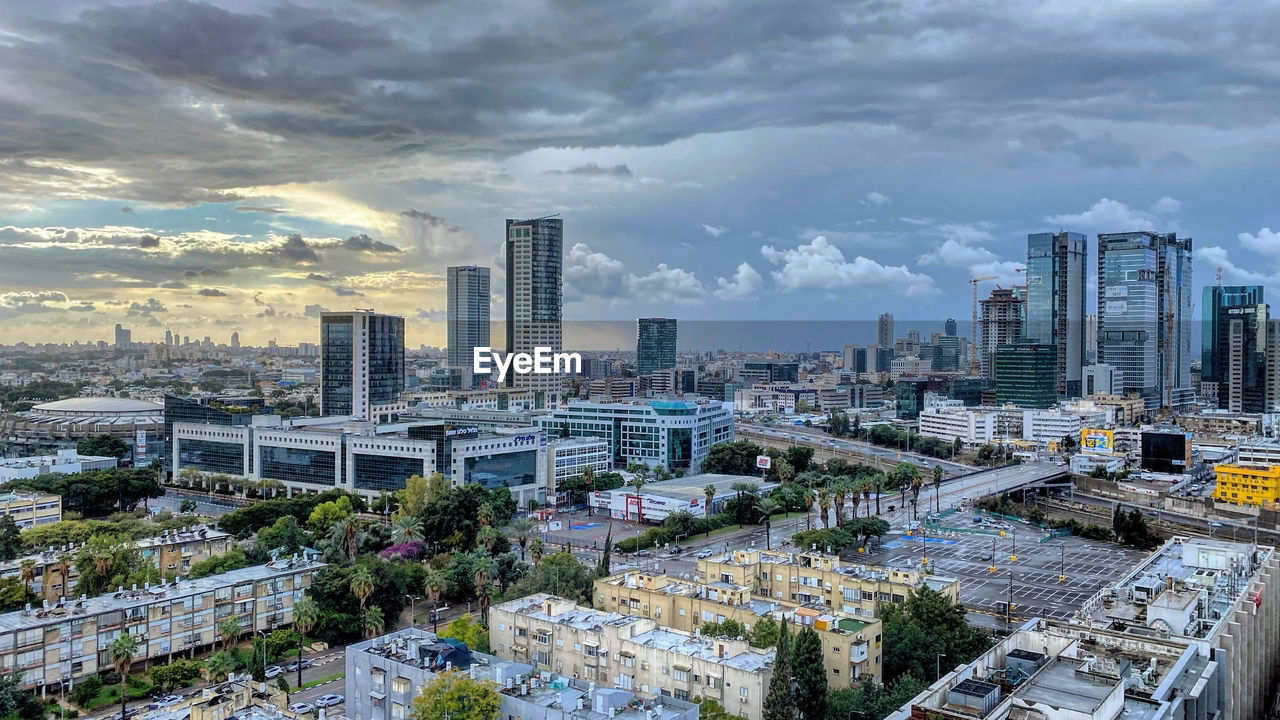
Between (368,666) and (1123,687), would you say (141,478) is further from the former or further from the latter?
(1123,687)

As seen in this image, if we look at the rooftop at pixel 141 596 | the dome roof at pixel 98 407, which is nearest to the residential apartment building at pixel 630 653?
the rooftop at pixel 141 596

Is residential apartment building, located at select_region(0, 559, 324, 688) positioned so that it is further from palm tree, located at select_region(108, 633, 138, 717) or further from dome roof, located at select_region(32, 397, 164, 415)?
dome roof, located at select_region(32, 397, 164, 415)

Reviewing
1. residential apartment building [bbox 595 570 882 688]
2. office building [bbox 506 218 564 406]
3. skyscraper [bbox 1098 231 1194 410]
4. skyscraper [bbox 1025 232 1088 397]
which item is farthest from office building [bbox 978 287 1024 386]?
residential apartment building [bbox 595 570 882 688]

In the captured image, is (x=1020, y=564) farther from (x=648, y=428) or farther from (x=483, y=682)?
(x=483, y=682)

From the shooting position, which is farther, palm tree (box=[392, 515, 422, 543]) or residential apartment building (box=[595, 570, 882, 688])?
palm tree (box=[392, 515, 422, 543])

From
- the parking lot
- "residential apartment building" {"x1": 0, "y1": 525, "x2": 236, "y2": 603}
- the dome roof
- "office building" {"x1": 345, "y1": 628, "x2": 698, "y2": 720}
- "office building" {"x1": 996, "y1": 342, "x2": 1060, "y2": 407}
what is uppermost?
"office building" {"x1": 996, "y1": 342, "x2": 1060, "y2": 407}

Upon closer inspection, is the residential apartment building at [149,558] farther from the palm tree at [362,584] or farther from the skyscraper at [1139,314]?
the skyscraper at [1139,314]

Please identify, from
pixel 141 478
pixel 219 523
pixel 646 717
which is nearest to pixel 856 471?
pixel 219 523
